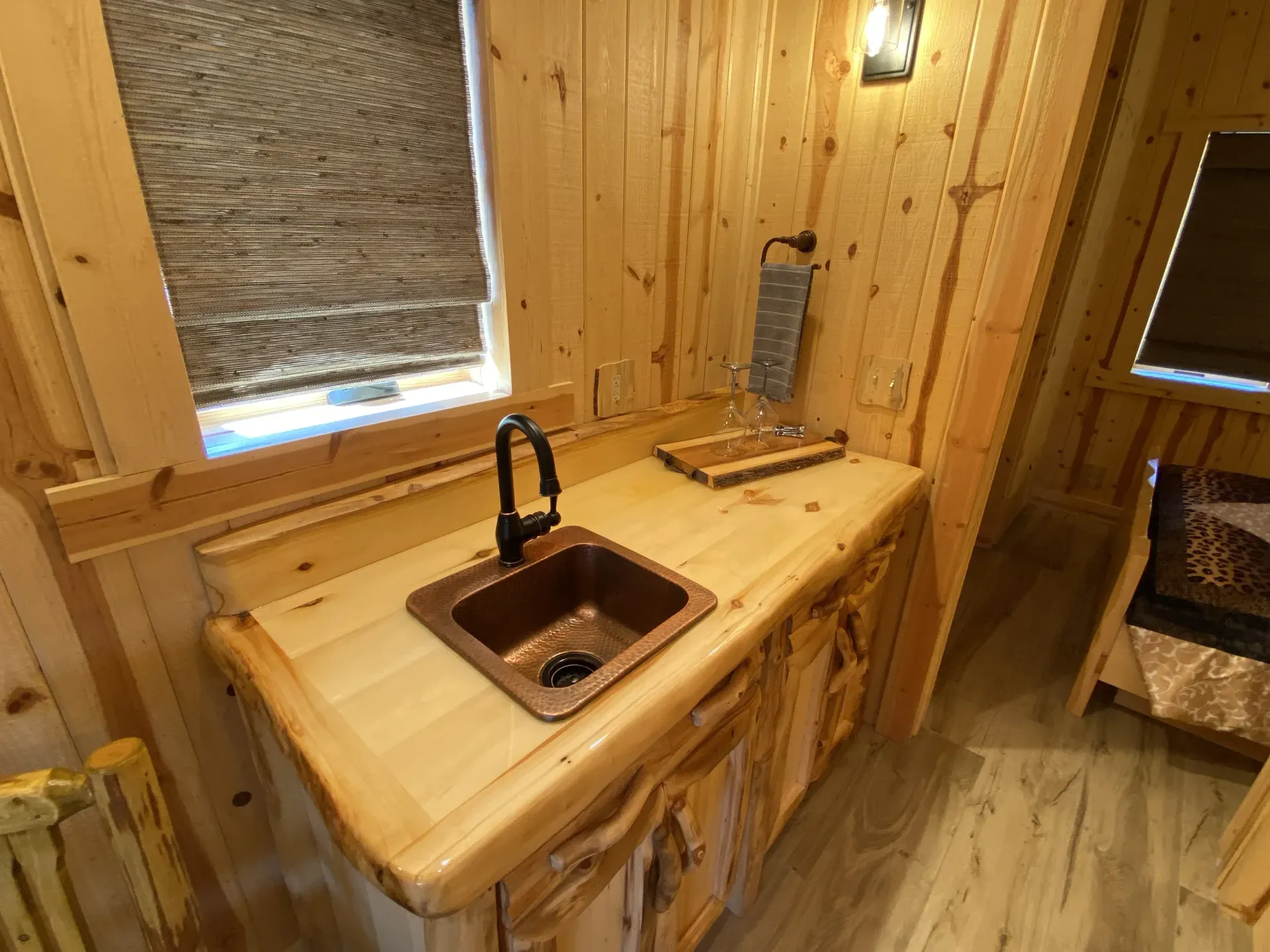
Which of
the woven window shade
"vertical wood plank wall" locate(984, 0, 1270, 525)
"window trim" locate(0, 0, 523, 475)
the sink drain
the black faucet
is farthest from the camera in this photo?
"vertical wood plank wall" locate(984, 0, 1270, 525)

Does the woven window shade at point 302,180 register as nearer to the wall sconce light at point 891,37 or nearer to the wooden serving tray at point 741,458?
the wooden serving tray at point 741,458

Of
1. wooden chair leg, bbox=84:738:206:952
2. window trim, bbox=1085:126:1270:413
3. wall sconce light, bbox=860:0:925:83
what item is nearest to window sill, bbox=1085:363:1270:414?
window trim, bbox=1085:126:1270:413

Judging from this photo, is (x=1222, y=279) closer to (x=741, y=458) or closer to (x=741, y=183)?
(x=741, y=183)

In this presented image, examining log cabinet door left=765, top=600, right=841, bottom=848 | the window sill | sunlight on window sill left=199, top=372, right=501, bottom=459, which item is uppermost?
sunlight on window sill left=199, top=372, right=501, bottom=459

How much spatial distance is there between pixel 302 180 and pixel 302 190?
1cm

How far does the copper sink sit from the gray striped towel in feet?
2.53

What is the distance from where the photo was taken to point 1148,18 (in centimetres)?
251

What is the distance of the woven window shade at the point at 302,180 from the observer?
30.3 inches

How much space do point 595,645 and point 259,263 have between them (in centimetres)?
83

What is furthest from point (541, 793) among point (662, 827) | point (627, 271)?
point (627, 271)

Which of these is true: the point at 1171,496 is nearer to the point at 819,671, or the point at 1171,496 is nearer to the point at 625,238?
the point at 819,671

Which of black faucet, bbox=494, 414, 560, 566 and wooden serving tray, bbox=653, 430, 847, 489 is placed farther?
wooden serving tray, bbox=653, 430, 847, 489

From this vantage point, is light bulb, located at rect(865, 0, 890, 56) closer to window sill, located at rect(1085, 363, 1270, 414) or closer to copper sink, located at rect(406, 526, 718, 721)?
copper sink, located at rect(406, 526, 718, 721)

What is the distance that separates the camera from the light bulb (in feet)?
4.27
